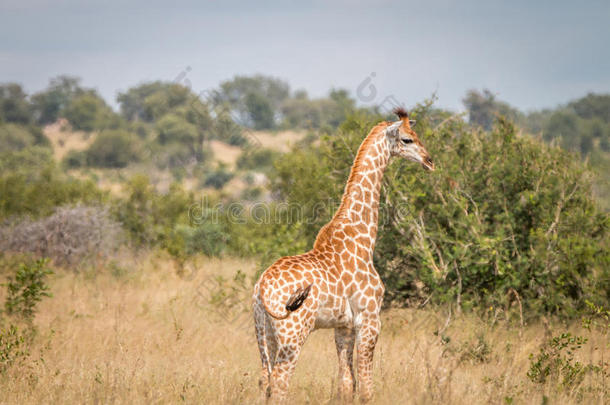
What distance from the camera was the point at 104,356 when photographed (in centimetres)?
814

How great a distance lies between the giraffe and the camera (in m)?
5.45

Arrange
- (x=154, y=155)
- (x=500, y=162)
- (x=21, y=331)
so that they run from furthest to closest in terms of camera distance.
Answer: (x=154, y=155) → (x=500, y=162) → (x=21, y=331)

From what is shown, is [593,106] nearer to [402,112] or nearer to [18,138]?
[18,138]

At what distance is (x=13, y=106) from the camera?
2800 inches

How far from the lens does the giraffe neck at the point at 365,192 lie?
20.9ft

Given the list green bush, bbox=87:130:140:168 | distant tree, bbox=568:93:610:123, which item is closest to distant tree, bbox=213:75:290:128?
green bush, bbox=87:130:140:168

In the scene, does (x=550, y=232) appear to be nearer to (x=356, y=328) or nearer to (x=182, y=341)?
(x=356, y=328)

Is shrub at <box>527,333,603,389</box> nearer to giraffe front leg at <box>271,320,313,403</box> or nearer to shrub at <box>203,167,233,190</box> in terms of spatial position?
giraffe front leg at <box>271,320,313,403</box>

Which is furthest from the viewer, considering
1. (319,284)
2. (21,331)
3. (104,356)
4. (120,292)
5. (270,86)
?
(270,86)

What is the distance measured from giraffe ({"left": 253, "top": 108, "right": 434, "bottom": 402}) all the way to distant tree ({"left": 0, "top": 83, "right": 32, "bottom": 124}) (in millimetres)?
69978

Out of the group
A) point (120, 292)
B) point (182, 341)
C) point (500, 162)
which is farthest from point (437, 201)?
point (120, 292)

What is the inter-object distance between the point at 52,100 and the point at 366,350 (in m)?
82.7

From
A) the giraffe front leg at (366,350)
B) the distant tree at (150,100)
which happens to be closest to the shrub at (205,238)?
the giraffe front leg at (366,350)

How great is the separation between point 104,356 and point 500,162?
6.82m
